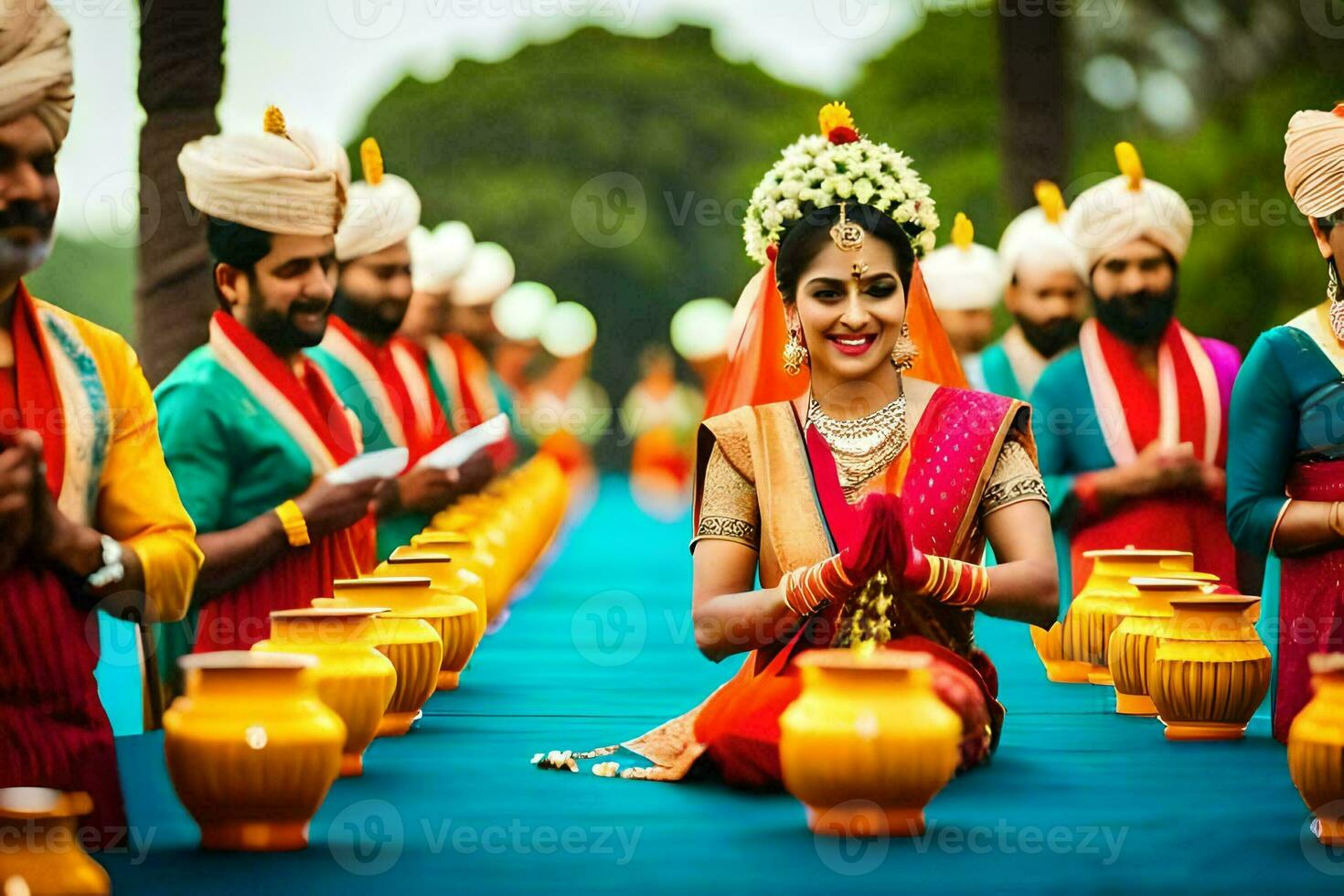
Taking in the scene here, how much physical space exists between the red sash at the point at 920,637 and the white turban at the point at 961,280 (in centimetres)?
629

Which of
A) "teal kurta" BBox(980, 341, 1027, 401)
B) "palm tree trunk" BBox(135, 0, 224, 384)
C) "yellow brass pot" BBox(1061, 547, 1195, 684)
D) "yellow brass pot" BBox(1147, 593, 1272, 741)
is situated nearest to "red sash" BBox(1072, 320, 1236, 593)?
"yellow brass pot" BBox(1061, 547, 1195, 684)

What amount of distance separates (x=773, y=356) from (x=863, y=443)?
1.98 ft

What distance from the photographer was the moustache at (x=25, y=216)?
434 cm

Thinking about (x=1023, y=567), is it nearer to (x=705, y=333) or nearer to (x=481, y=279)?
(x=481, y=279)

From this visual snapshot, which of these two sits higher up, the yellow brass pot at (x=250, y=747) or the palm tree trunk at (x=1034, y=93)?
the palm tree trunk at (x=1034, y=93)

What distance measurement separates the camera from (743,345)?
20.7ft

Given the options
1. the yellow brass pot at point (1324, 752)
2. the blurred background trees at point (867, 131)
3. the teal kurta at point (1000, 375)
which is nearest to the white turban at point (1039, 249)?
the teal kurta at point (1000, 375)

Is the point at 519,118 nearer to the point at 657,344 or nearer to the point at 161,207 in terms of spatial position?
the point at 657,344

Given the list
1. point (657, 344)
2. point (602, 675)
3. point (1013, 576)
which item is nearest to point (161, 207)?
point (602, 675)

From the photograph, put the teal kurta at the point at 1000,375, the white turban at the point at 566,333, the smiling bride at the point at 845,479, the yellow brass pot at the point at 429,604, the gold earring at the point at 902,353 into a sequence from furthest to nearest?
the white turban at the point at 566,333, the teal kurta at the point at 1000,375, the yellow brass pot at the point at 429,604, the gold earring at the point at 902,353, the smiling bride at the point at 845,479

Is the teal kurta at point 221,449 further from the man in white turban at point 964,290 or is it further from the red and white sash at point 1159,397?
the man in white turban at point 964,290

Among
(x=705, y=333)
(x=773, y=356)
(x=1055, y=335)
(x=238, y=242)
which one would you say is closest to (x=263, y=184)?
(x=238, y=242)

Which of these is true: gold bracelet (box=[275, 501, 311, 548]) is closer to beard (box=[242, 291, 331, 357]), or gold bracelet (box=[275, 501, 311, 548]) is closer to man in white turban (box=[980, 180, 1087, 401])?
beard (box=[242, 291, 331, 357])

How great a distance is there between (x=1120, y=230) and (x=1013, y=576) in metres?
3.97
